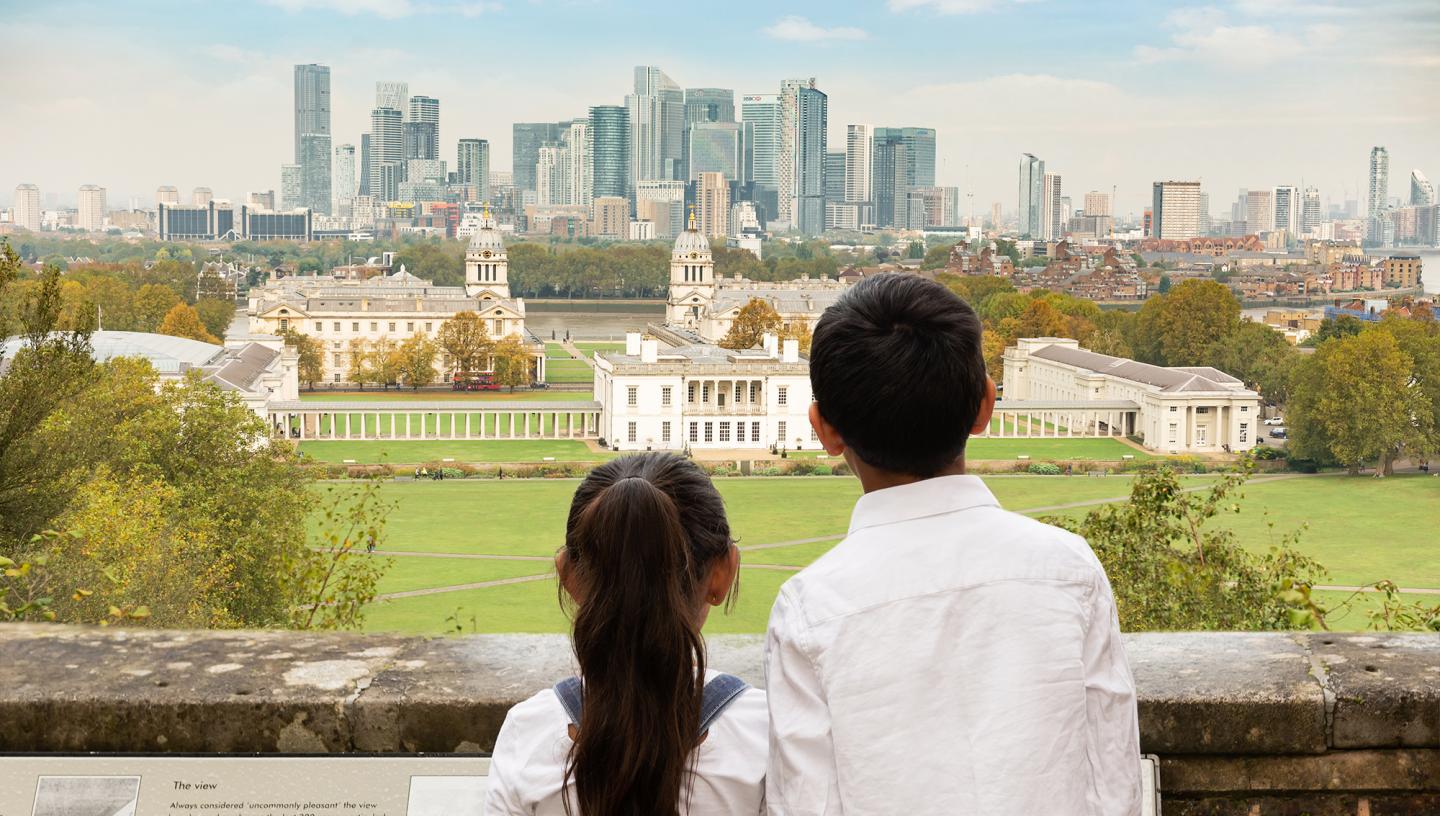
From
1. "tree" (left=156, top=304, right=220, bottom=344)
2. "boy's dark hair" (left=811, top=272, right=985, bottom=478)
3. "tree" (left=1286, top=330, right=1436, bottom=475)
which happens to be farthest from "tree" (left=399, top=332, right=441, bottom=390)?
"boy's dark hair" (left=811, top=272, right=985, bottom=478)

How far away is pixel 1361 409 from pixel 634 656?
43849mm

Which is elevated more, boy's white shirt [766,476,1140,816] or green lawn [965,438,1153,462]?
boy's white shirt [766,476,1140,816]

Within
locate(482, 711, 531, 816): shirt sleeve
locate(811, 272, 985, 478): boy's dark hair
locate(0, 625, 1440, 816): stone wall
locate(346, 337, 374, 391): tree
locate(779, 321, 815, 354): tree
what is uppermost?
locate(811, 272, 985, 478): boy's dark hair

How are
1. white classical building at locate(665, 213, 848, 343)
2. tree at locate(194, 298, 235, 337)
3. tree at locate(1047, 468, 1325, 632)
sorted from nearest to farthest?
1. tree at locate(1047, 468, 1325, 632)
2. tree at locate(194, 298, 235, 337)
3. white classical building at locate(665, 213, 848, 343)

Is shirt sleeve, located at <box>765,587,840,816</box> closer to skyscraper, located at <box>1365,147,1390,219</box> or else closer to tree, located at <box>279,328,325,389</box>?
tree, located at <box>279,328,325,389</box>

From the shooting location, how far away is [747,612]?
20469 millimetres

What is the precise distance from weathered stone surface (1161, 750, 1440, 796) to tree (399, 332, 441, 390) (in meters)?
53.8

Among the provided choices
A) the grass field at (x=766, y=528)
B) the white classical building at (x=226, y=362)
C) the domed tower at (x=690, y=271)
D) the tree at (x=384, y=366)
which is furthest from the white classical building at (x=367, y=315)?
the grass field at (x=766, y=528)

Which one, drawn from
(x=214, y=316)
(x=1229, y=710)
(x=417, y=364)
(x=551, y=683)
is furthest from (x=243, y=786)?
(x=214, y=316)

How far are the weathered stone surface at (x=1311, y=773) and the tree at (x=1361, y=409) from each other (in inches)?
1608

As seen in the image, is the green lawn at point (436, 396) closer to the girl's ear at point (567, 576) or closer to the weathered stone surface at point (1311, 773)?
the weathered stone surface at point (1311, 773)

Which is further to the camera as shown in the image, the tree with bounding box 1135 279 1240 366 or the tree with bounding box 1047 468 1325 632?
the tree with bounding box 1135 279 1240 366

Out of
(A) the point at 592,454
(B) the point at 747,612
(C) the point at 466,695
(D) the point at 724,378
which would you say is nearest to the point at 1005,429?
(D) the point at 724,378

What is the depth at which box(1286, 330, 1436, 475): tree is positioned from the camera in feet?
137
